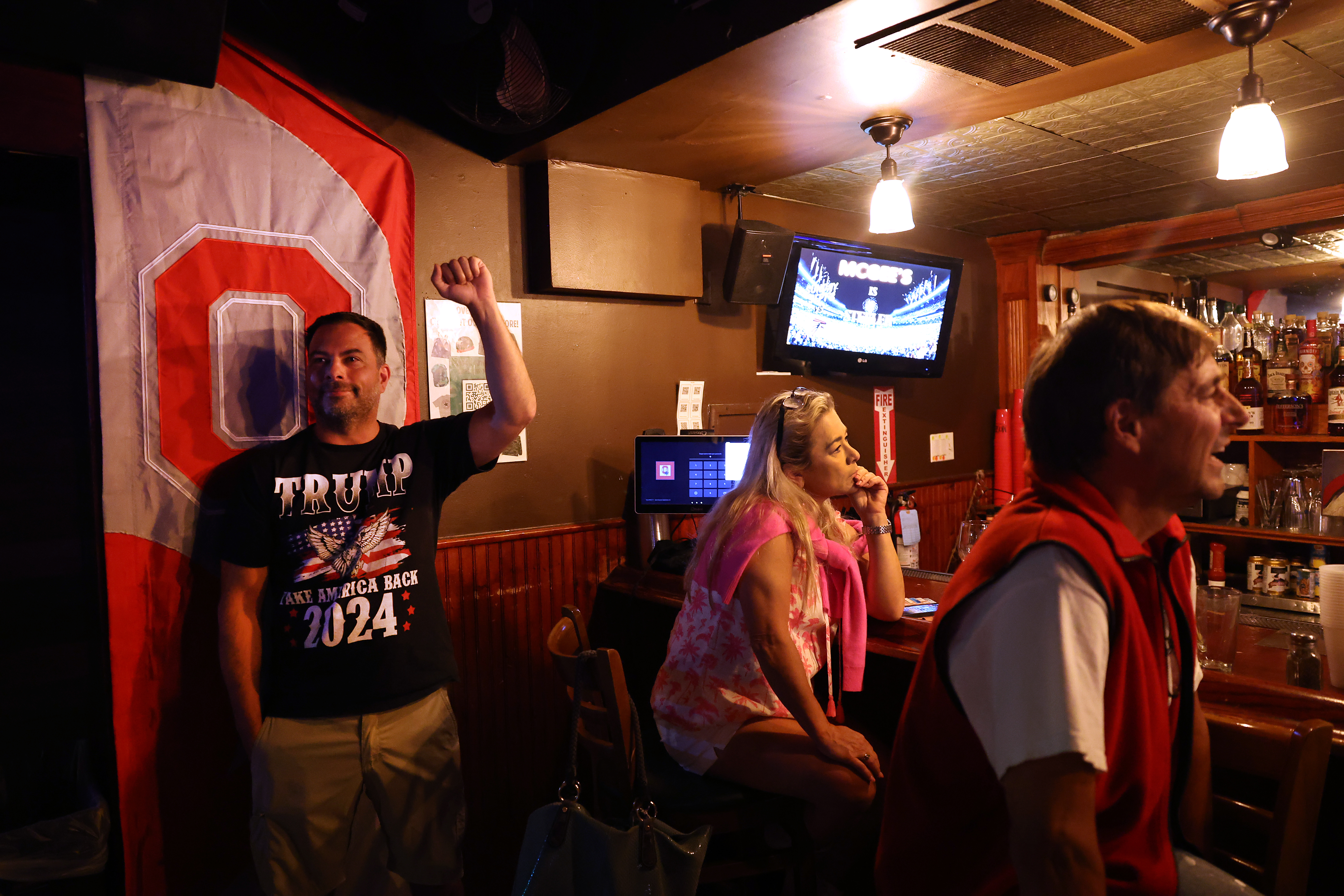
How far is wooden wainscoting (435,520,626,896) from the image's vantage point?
2824 mm

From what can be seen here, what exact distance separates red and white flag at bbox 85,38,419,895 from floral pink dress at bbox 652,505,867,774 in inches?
47.6

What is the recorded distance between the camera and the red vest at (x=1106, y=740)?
103 cm

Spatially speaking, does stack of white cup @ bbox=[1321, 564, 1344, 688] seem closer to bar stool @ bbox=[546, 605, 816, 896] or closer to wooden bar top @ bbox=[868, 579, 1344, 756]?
wooden bar top @ bbox=[868, 579, 1344, 756]

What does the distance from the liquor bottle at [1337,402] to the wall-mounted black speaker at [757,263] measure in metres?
2.30

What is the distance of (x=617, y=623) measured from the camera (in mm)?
3166

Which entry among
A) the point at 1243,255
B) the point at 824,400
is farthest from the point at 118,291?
the point at 1243,255

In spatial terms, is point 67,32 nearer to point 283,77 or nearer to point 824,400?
point 283,77

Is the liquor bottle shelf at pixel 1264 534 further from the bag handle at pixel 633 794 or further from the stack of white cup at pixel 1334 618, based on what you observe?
the bag handle at pixel 633 794

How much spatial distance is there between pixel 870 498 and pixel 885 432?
2006 millimetres

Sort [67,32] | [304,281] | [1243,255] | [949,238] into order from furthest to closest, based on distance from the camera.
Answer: [1243,255], [949,238], [304,281], [67,32]

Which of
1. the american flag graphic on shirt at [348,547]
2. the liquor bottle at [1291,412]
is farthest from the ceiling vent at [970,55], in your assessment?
the liquor bottle at [1291,412]

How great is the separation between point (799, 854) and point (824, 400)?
1.17 meters

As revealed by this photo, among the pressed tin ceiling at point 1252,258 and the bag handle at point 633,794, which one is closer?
the bag handle at point 633,794

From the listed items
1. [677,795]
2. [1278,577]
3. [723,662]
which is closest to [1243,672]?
[723,662]
